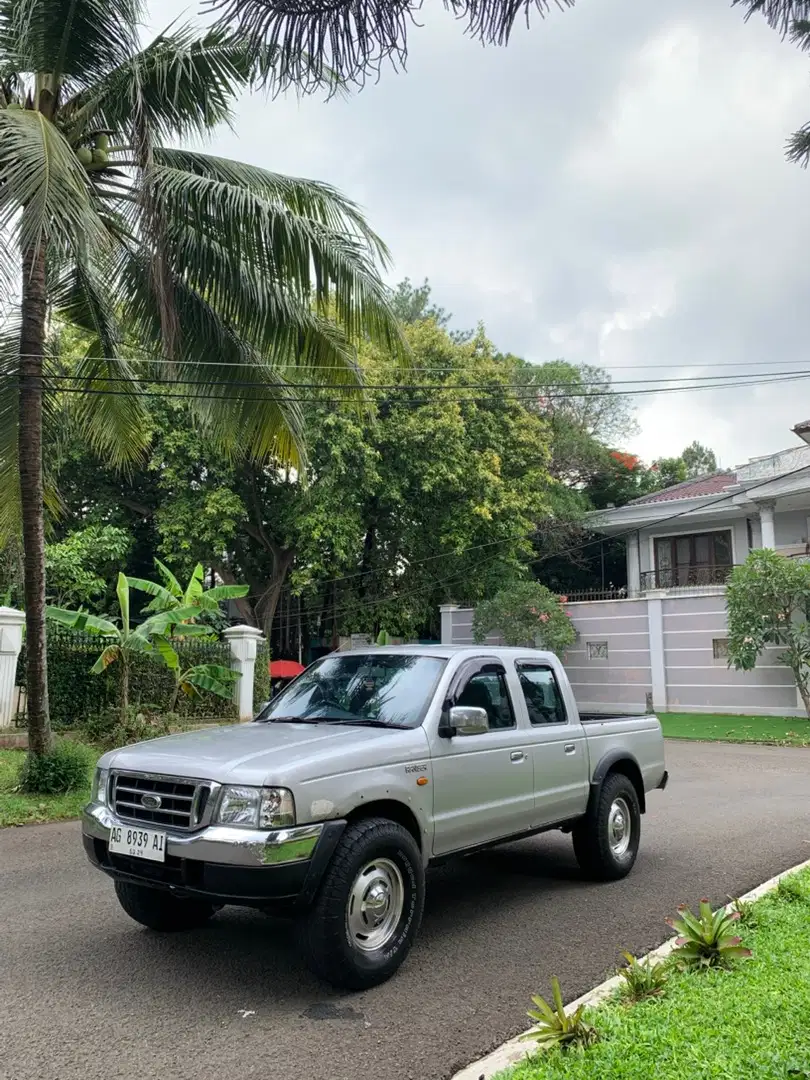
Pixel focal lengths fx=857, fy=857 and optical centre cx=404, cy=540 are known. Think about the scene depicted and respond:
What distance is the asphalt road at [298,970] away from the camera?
144 inches

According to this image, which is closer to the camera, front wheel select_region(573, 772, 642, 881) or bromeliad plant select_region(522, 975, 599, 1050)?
bromeliad plant select_region(522, 975, 599, 1050)

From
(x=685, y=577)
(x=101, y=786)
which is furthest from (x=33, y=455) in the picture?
(x=685, y=577)

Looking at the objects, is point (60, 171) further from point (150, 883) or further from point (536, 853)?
point (536, 853)

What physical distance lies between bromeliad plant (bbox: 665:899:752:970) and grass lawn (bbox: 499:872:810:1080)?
9 cm

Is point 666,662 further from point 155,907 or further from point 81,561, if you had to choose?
point 155,907

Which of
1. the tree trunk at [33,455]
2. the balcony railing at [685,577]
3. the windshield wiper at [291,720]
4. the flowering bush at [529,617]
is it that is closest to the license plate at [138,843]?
the windshield wiper at [291,720]

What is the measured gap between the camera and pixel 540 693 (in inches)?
257

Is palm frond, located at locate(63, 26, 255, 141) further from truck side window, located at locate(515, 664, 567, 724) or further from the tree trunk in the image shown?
truck side window, located at locate(515, 664, 567, 724)

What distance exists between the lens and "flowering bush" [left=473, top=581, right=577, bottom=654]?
25.0 meters

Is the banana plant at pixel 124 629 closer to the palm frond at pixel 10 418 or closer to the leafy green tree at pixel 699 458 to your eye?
the palm frond at pixel 10 418

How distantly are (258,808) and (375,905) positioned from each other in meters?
0.88

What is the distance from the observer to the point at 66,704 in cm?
1375

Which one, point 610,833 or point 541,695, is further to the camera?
point 610,833

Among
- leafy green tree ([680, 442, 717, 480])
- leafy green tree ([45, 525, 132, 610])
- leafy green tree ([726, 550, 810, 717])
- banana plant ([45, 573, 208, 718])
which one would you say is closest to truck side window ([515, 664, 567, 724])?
banana plant ([45, 573, 208, 718])
